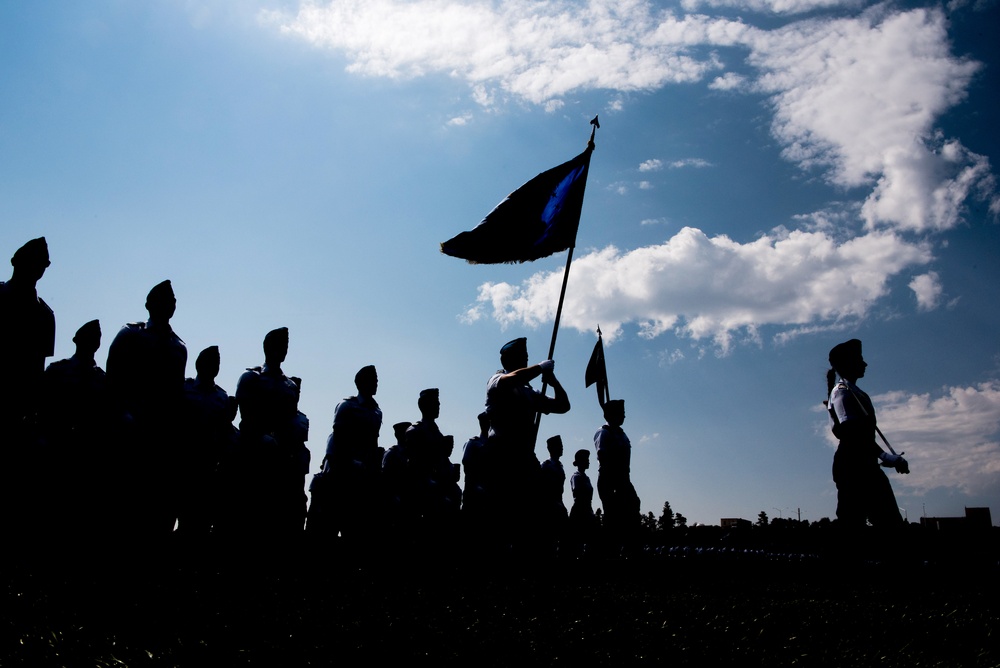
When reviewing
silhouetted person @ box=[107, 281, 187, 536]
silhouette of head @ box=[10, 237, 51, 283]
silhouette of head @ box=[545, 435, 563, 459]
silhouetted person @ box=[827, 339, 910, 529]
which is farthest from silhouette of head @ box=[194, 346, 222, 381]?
silhouette of head @ box=[545, 435, 563, 459]

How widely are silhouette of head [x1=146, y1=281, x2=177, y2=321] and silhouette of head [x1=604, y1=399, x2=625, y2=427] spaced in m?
7.57

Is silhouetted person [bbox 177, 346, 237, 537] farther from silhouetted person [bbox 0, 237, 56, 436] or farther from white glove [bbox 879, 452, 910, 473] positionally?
white glove [bbox 879, 452, 910, 473]

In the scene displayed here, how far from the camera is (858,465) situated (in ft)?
23.7

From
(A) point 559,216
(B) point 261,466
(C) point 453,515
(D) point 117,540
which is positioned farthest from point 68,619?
(C) point 453,515

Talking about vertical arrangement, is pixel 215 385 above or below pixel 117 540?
above

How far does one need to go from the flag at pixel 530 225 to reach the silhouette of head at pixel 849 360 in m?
3.25

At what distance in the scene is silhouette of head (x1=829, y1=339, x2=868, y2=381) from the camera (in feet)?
24.8

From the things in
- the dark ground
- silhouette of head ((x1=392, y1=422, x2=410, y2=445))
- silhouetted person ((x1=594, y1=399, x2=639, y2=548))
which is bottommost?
the dark ground

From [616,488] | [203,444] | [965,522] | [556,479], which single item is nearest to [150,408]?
[203,444]

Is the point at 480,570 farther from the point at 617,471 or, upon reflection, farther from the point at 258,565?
the point at 617,471

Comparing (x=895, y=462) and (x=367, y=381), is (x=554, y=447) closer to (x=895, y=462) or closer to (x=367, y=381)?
(x=367, y=381)

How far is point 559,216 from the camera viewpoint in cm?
924

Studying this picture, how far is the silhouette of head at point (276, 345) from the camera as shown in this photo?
26.6ft

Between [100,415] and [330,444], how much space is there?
310 cm
